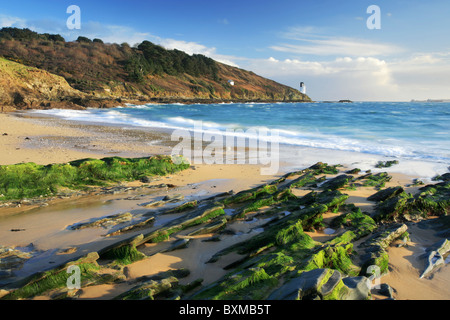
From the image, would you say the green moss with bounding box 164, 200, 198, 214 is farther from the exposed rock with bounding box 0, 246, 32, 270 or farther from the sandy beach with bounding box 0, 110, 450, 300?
the exposed rock with bounding box 0, 246, 32, 270

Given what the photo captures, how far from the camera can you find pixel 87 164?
6.24m

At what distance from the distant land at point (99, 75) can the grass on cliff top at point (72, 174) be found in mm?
25723

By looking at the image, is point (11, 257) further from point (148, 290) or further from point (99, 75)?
point (99, 75)

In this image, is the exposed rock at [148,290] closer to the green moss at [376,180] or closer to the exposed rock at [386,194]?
the exposed rock at [386,194]

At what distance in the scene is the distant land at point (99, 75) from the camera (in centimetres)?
3238

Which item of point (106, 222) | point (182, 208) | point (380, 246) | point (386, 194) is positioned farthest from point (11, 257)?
point (386, 194)

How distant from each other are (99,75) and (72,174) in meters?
63.4

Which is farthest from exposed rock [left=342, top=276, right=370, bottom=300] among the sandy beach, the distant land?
the distant land

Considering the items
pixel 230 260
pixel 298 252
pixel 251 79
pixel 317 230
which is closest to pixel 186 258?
pixel 230 260

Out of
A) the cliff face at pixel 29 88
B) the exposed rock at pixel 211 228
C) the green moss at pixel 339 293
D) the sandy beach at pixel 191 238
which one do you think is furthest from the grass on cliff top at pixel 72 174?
the cliff face at pixel 29 88

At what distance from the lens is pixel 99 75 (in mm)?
60781

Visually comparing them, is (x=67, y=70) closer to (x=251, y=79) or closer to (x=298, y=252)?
(x=298, y=252)

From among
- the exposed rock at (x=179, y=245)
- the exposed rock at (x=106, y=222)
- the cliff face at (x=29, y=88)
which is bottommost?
the exposed rock at (x=179, y=245)

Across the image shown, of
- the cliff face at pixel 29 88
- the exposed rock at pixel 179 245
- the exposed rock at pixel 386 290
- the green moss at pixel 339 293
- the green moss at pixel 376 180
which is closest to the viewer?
the green moss at pixel 339 293
